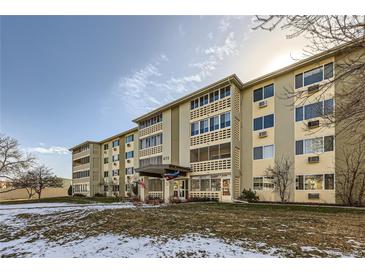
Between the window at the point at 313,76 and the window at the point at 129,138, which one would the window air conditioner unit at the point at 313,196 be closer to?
the window at the point at 313,76

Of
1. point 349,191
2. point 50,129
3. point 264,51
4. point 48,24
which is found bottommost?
point 349,191

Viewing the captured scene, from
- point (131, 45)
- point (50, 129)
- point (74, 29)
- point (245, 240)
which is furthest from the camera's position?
point (50, 129)

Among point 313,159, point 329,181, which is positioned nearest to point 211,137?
point 313,159

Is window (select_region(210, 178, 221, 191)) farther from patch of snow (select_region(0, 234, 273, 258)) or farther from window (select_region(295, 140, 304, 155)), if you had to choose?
patch of snow (select_region(0, 234, 273, 258))

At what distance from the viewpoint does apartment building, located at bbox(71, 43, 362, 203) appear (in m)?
16.1

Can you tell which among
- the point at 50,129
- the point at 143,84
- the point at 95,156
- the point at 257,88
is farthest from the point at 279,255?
the point at 95,156

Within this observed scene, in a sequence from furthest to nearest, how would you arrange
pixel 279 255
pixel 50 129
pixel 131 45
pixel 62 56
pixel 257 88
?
pixel 50 129 < pixel 257 88 < pixel 62 56 < pixel 131 45 < pixel 279 255

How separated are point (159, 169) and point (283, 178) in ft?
34.6

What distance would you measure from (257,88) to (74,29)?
15.1 meters

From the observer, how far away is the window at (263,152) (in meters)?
18.8

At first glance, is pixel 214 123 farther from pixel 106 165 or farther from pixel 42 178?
pixel 42 178

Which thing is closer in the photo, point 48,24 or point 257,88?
point 48,24

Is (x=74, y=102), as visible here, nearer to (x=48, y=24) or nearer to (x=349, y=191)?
(x=48, y=24)

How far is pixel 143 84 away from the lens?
60.4ft
